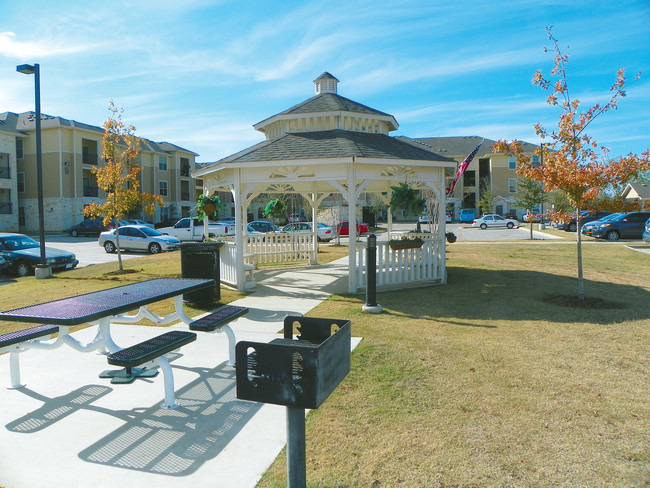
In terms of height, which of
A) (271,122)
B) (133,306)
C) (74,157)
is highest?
(74,157)

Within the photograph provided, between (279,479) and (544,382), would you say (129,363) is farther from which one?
(544,382)

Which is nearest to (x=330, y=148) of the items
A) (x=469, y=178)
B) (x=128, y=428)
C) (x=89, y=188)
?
(x=128, y=428)

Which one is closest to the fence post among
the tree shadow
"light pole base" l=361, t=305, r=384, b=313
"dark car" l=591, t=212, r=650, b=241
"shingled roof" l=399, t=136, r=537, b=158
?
"light pole base" l=361, t=305, r=384, b=313

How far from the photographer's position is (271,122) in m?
13.5

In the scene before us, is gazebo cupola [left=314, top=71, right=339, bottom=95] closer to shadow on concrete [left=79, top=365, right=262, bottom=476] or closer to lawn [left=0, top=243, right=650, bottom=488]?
lawn [left=0, top=243, right=650, bottom=488]

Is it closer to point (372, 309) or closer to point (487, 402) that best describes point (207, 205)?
point (372, 309)

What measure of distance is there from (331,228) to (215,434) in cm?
2373

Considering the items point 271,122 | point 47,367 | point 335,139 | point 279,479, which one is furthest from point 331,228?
point 279,479

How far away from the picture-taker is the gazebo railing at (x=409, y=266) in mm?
10555

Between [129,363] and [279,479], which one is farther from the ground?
[129,363]

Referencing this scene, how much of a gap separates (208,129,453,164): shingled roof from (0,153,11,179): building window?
37.3 m

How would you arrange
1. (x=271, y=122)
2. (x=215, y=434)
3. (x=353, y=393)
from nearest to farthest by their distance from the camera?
1. (x=215, y=434)
2. (x=353, y=393)
3. (x=271, y=122)

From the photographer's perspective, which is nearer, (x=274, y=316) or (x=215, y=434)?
(x=215, y=434)

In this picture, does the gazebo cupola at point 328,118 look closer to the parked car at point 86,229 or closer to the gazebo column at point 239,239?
the gazebo column at point 239,239
